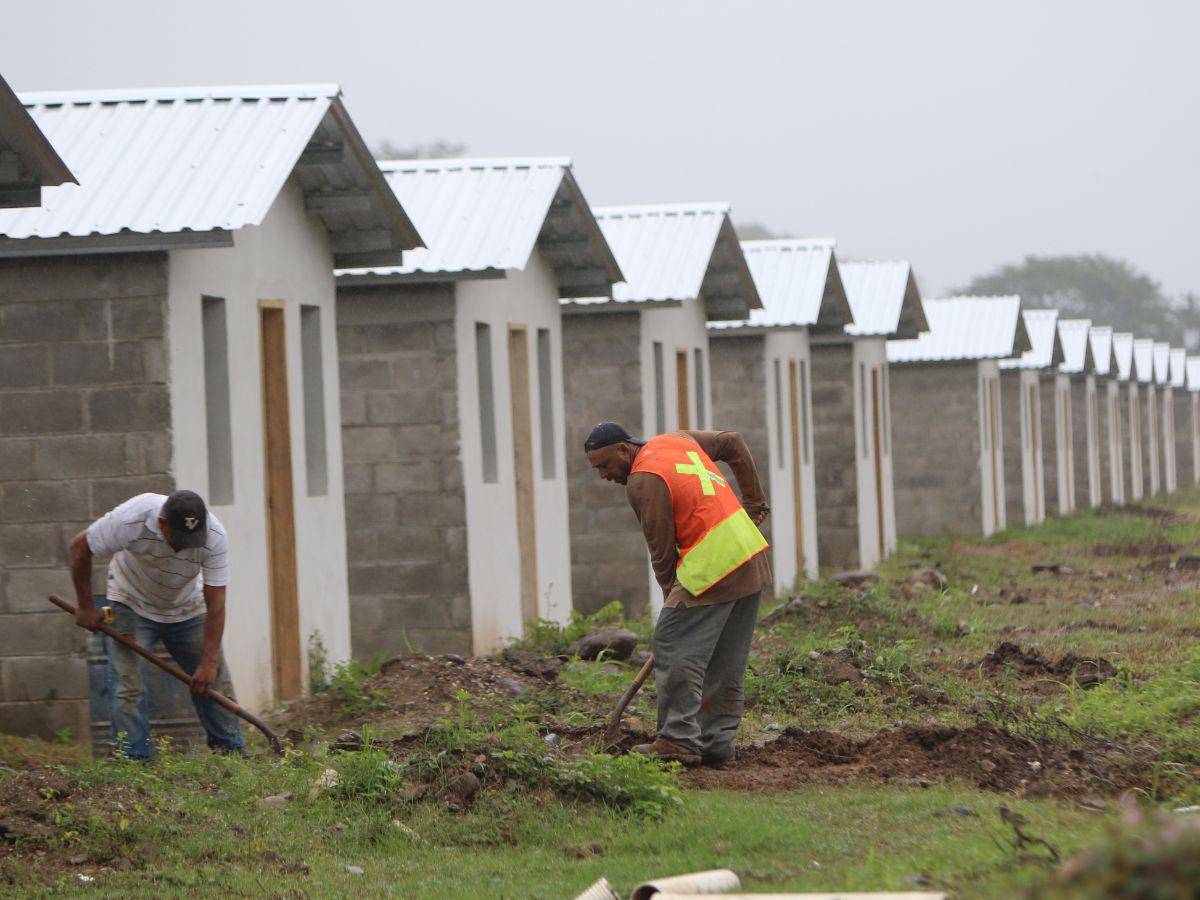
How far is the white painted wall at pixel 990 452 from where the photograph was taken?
29.1m

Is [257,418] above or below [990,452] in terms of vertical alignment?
above

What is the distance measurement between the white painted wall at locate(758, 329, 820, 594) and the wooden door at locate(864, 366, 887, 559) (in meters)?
2.22

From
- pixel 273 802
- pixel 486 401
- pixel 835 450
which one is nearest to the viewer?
pixel 273 802

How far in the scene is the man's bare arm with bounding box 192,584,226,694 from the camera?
8.76 m

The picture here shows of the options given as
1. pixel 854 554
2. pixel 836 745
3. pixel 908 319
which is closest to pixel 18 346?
pixel 836 745

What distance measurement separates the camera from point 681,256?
1723 centimetres

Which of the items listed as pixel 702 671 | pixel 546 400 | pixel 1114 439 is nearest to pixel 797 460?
pixel 546 400

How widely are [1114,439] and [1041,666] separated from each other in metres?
36.6

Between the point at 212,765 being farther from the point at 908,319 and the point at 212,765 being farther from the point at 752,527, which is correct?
the point at 908,319

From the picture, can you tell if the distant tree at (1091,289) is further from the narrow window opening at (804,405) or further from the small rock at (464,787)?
the small rock at (464,787)

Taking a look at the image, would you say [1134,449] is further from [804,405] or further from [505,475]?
[505,475]

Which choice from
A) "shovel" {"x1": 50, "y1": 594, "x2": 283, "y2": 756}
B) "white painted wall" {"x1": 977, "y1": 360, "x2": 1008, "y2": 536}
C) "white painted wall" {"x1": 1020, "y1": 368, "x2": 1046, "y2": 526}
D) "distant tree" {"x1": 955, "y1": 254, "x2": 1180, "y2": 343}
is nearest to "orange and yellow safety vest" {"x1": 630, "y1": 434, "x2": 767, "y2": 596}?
"shovel" {"x1": 50, "y1": 594, "x2": 283, "y2": 756}

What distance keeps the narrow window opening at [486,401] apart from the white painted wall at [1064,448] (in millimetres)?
26728

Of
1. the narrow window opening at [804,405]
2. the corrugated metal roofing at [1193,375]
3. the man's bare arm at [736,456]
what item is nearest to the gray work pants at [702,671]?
the man's bare arm at [736,456]
